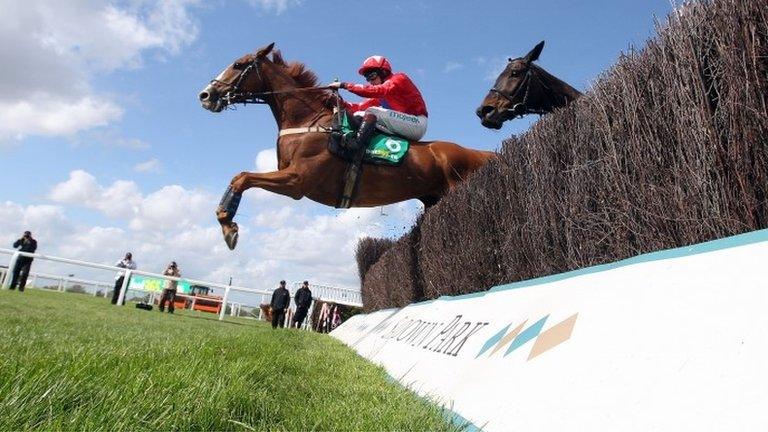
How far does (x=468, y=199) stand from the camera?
20.5ft

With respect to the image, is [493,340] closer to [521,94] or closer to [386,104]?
[386,104]

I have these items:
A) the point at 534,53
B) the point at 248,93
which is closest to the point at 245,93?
the point at 248,93

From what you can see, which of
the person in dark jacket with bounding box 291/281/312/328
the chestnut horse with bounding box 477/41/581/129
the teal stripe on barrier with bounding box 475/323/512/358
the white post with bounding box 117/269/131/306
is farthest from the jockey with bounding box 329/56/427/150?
the person in dark jacket with bounding box 291/281/312/328

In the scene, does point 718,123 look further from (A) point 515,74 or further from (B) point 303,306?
(B) point 303,306

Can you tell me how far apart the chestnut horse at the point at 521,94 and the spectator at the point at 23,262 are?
13640 millimetres

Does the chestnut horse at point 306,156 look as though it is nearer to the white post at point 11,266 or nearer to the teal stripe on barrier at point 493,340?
the teal stripe on barrier at point 493,340

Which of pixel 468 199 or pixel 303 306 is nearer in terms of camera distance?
pixel 468 199

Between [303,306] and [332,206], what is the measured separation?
39.0 ft

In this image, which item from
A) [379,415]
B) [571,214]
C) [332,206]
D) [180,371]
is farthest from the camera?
[332,206]

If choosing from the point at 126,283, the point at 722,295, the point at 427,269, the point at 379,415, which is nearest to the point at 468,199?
the point at 427,269

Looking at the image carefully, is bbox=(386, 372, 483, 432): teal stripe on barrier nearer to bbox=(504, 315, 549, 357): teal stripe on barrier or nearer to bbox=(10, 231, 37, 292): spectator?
bbox=(504, 315, 549, 357): teal stripe on barrier

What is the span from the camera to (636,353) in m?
1.93

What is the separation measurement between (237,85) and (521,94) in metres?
Result: 4.06

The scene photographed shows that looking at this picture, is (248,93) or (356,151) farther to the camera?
(248,93)
